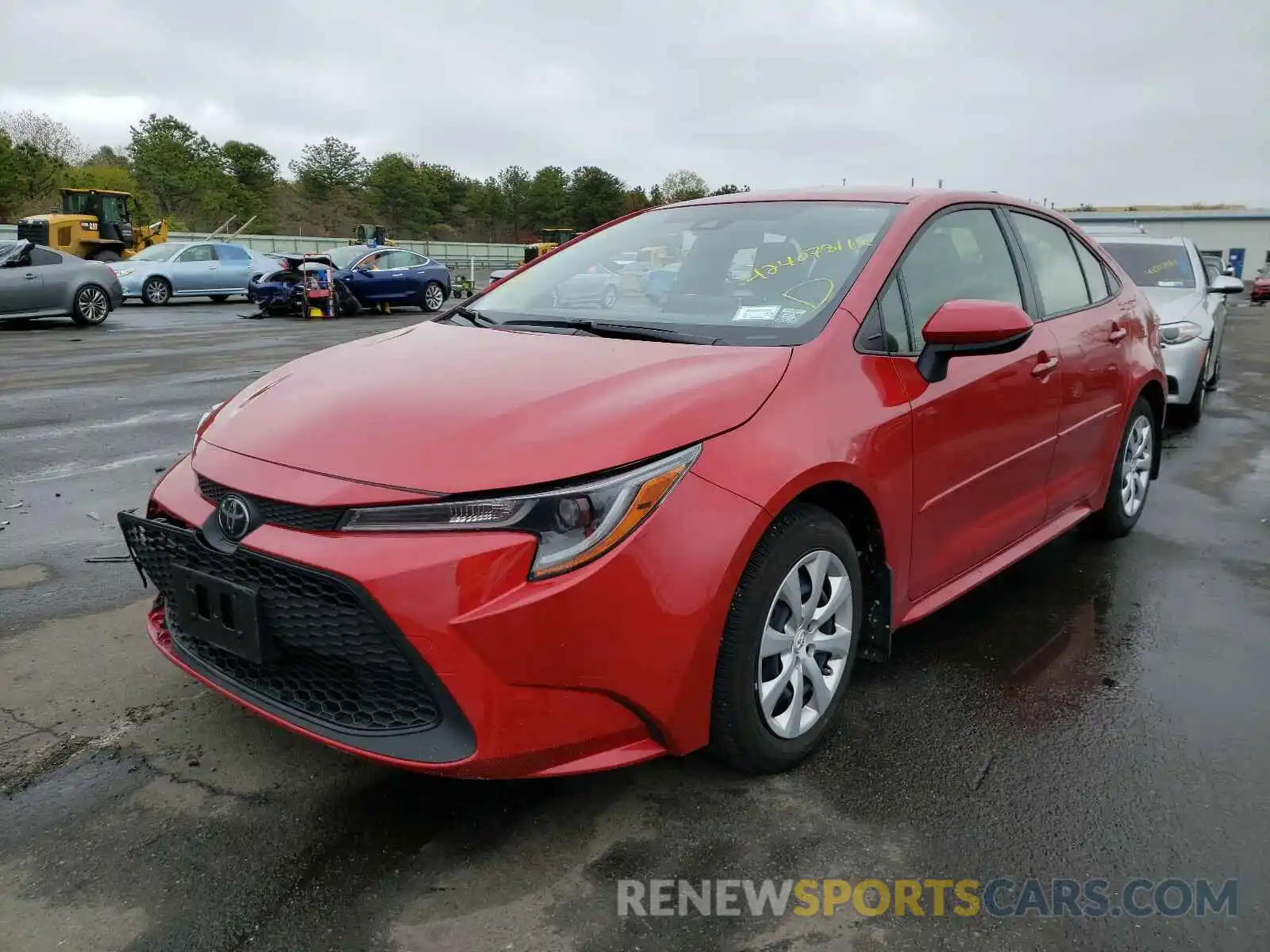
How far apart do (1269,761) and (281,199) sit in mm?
79600

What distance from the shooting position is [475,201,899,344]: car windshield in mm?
2980

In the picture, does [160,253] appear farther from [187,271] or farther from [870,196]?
[870,196]

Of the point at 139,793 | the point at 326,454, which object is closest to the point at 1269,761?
the point at 326,454

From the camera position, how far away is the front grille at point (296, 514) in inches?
86.1

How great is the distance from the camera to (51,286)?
1545 cm

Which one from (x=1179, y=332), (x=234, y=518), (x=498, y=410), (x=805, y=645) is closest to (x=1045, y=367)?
(x=805, y=645)

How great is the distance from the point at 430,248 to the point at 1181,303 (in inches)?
1907

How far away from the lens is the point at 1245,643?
3.67 metres

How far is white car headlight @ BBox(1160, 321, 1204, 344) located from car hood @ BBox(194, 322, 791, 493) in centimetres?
625

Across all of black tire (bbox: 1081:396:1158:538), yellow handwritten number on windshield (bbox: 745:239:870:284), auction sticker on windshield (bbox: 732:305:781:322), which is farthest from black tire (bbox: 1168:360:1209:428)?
auction sticker on windshield (bbox: 732:305:781:322)

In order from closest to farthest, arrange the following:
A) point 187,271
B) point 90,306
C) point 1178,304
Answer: point 1178,304 < point 90,306 < point 187,271

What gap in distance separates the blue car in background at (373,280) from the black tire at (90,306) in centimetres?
352

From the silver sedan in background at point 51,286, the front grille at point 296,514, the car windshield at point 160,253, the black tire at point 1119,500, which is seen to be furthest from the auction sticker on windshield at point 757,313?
the car windshield at point 160,253

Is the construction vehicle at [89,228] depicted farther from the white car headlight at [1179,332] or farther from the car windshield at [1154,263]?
the white car headlight at [1179,332]
